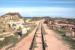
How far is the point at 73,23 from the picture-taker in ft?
53.7

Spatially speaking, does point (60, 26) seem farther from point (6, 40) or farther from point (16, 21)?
point (6, 40)

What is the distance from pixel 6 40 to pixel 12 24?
4061mm

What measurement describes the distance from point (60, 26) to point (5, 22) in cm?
624

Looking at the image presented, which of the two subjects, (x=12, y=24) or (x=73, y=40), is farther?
(x=12, y=24)

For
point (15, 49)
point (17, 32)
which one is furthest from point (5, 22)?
point (15, 49)

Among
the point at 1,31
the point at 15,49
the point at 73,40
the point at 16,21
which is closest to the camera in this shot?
the point at 15,49

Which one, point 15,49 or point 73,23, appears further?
point 73,23

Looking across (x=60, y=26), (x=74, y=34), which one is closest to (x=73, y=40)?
(x=74, y=34)

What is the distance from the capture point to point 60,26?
813 inches

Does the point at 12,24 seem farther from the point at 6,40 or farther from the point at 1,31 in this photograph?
the point at 6,40

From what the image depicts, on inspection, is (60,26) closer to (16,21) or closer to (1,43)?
Result: (16,21)

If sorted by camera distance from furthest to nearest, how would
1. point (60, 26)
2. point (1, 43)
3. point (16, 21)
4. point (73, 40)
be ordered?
point (60, 26) → point (16, 21) → point (73, 40) → point (1, 43)

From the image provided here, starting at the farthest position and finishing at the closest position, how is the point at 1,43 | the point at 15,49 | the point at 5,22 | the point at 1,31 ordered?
the point at 5,22 < the point at 1,31 < the point at 1,43 < the point at 15,49

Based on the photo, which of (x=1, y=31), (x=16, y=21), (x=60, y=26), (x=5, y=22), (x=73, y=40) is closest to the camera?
(x=73, y=40)
